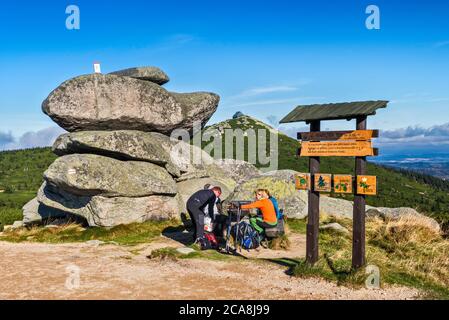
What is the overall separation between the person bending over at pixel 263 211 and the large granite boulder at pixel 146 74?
11837 millimetres

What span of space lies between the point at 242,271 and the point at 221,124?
86.3 metres

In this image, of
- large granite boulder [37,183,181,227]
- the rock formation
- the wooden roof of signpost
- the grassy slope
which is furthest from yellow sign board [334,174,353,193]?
the grassy slope

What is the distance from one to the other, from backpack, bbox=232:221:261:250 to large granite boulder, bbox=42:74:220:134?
10.0 m

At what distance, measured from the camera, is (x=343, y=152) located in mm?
12234

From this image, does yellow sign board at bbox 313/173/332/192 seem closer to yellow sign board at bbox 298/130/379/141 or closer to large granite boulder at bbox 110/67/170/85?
yellow sign board at bbox 298/130/379/141

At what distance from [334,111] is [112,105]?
1397 centimetres

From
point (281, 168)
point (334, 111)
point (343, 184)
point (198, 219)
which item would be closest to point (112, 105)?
point (198, 219)

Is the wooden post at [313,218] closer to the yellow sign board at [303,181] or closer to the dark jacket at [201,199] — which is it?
the yellow sign board at [303,181]

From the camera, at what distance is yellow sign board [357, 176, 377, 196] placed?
1151 cm

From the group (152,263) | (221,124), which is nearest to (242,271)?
(152,263)

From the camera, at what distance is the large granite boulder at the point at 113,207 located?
21094mm

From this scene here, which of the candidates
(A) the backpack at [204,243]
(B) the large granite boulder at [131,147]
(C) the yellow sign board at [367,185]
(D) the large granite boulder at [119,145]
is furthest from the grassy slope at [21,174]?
(C) the yellow sign board at [367,185]

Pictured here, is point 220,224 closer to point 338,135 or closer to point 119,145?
point 338,135
